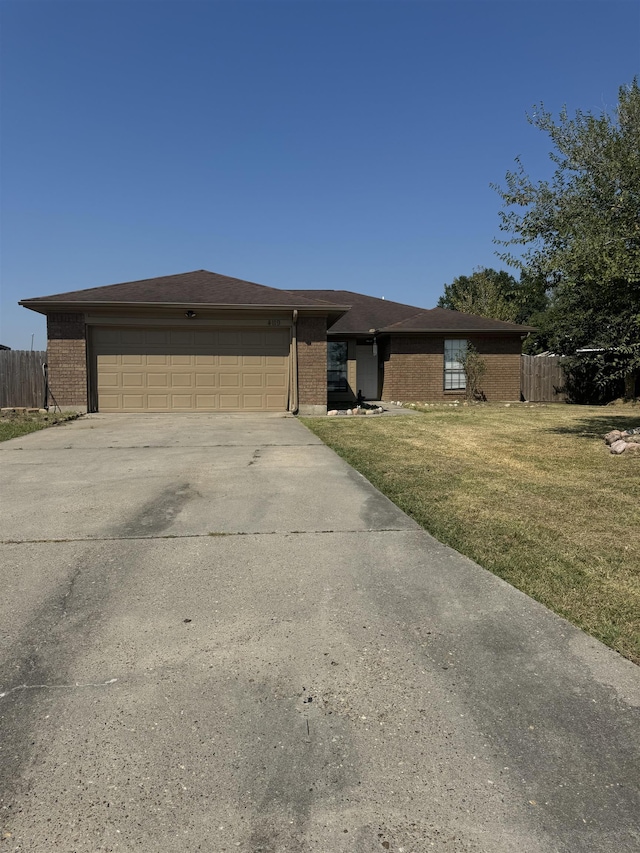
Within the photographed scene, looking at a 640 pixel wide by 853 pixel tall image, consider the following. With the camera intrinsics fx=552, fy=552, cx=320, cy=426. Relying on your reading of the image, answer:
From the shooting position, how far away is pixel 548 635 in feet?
9.49

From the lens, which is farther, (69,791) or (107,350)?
(107,350)

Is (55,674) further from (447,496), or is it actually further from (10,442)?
(10,442)

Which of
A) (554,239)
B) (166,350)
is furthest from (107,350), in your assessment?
(554,239)

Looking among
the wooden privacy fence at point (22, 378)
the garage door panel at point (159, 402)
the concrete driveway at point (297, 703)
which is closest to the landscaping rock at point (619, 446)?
the concrete driveway at point (297, 703)

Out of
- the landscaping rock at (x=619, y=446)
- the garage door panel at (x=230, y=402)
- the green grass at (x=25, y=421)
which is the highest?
the garage door panel at (x=230, y=402)

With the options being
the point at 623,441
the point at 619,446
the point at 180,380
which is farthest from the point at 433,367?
the point at 619,446

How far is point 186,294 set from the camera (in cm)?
1633

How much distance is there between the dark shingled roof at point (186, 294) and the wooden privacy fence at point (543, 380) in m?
11.2

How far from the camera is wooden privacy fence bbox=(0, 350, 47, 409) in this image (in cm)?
1633

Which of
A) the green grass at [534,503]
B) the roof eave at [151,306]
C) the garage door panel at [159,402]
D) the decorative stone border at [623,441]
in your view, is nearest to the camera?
the green grass at [534,503]

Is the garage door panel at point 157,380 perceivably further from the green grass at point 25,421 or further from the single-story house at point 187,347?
the green grass at point 25,421

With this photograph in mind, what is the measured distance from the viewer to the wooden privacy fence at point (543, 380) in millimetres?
23125

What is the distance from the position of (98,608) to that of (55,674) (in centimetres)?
70

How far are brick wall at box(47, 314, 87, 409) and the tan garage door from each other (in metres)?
0.38
